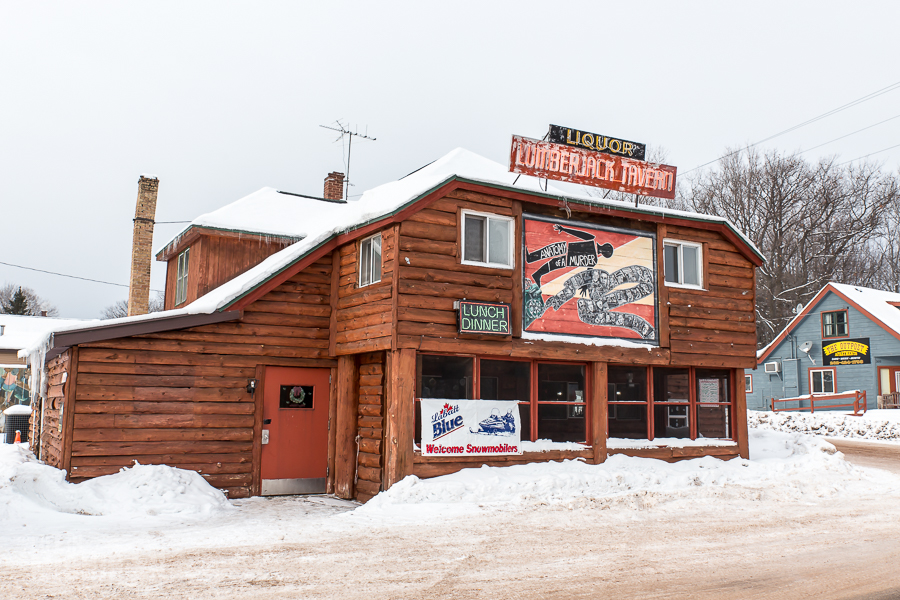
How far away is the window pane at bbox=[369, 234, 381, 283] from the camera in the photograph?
42.4 ft

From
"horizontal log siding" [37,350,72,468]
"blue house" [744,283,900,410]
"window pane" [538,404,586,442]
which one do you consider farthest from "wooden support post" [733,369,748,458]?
"blue house" [744,283,900,410]

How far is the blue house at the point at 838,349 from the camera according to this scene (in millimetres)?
31703

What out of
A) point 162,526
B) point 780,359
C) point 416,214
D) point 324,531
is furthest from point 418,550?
point 780,359

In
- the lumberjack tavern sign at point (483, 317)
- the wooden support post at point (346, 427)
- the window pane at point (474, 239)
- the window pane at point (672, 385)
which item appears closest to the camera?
the lumberjack tavern sign at point (483, 317)

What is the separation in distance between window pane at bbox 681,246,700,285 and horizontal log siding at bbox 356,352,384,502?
6734mm

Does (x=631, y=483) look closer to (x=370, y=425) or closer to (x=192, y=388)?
(x=370, y=425)

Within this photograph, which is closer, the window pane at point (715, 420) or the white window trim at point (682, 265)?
the white window trim at point (682, 265)

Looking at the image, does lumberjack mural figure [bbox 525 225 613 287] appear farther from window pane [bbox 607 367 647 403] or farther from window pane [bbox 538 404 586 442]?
window pane [bbox 607 367 647 403]

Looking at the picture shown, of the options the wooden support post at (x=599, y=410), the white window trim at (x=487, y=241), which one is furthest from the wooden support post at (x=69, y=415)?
the wooden support post at (x=599, y=410)

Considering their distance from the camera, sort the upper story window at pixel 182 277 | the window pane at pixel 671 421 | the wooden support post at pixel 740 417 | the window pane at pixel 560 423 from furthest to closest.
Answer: the upper story window at pixel 182 277
the wooden support post at pixel 740 417
the window pane at pixel 671 421
the window pane at pixel 560 423

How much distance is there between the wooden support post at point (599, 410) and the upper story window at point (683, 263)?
2.55m

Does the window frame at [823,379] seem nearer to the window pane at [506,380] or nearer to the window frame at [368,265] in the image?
the window pane at [506,380]

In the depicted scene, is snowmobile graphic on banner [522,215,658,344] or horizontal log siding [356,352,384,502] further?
snowmobile graphic on banner [522,215,658,344]

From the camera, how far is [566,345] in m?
13.7
